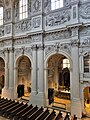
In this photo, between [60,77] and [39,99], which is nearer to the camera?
[39,99]

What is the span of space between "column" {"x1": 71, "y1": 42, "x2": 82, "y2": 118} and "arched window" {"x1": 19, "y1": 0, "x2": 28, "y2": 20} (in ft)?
20.9

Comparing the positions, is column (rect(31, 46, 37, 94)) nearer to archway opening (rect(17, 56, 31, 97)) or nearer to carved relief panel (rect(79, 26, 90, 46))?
archway opening (rect(17, 56, 31, 97))

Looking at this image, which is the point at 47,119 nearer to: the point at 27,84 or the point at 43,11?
the point at 43,11

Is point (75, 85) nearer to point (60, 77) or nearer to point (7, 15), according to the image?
point (60, 77)

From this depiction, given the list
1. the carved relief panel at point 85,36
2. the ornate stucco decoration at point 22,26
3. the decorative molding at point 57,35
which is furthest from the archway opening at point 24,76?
the carved relief panel at point 85,36

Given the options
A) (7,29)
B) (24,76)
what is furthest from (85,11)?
(24,76)

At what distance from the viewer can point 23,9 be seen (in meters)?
14.7

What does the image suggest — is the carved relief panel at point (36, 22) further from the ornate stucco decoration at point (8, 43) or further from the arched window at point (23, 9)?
the ornate stucco decoration at point (8, 43)

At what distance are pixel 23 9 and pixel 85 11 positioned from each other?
21.7ft

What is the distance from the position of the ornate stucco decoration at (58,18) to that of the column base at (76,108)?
6154 millimetres

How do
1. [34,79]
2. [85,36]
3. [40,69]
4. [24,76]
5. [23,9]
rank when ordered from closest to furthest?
[85,36], [40,69], [34,79], [23,9], [24,76]

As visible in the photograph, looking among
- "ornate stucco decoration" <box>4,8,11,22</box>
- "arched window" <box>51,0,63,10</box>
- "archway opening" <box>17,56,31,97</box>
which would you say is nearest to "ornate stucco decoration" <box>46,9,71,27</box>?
"arched window" <box>51,0,63,10</box>

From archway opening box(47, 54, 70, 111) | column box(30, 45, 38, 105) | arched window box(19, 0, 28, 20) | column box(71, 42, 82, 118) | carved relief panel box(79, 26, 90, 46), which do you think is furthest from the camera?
archway opening box(47, 54, 70, 111)

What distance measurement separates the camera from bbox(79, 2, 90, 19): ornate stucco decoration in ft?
34.9
